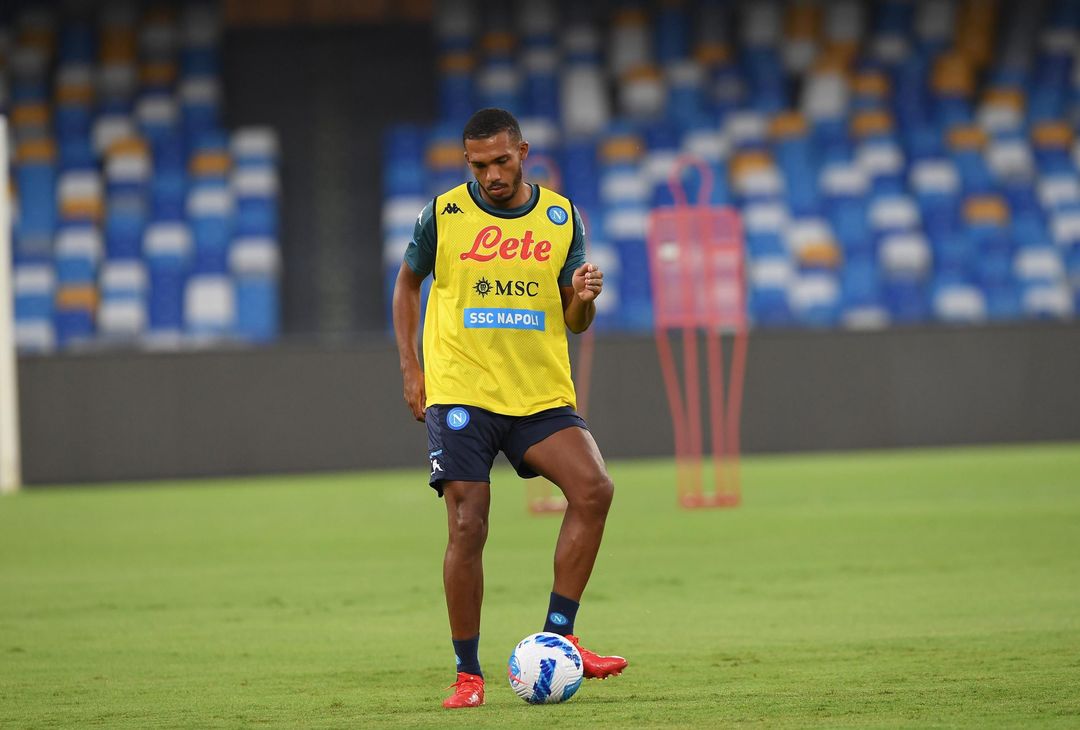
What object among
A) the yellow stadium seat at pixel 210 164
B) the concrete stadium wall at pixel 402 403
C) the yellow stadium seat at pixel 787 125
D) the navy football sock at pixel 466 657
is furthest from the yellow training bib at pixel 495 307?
the yellow stadium seat at pixel 787 125

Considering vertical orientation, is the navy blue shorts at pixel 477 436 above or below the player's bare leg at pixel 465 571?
above

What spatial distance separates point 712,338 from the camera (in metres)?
12.8

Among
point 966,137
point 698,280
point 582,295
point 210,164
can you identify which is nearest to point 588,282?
point 582,295

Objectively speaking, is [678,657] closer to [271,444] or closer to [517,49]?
[271,444]

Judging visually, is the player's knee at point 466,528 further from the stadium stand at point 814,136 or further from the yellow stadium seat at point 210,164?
the yellow stadium seat at point 210,164

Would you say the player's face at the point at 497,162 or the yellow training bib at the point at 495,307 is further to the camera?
the yellow training bib at the point at 495,307

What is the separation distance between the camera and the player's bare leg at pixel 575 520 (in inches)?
217

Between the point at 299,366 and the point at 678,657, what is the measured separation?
12305 mm

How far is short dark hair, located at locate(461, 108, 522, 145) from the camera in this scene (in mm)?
5391

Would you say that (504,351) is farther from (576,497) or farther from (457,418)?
(576,497)

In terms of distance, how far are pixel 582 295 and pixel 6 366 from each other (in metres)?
12.2

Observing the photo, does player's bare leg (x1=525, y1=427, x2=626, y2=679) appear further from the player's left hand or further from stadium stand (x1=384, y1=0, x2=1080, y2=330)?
stadium stand (x1=384, y1=0, x2=1080, y2=330)

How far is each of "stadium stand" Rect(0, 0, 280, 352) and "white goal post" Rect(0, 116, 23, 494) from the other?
207 centimetres

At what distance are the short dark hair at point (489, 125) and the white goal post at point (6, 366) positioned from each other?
455 inches
